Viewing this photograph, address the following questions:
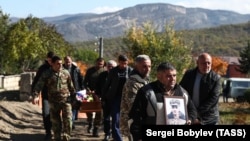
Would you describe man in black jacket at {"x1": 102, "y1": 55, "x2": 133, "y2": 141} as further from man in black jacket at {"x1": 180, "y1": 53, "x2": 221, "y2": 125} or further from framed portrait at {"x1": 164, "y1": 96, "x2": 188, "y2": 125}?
framed portrait at {"x1": 164, "y1": 96, "x2": 188, "y2": 125}

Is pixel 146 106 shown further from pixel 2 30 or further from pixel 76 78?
pixel 2 30

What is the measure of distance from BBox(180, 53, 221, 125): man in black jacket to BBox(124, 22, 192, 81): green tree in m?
18.7

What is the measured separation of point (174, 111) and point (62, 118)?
15.0ft

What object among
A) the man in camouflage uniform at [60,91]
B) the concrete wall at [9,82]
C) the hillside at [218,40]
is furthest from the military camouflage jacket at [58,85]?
the hillside at [218,40]

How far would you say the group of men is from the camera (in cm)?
600

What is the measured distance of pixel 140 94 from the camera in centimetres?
603

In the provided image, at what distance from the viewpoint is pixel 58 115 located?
10.4m

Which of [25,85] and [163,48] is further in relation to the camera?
[163,48]

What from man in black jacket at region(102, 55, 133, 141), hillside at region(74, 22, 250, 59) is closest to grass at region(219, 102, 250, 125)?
man in black jacket at region(102, 55, 133, 141)

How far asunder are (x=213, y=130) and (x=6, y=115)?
10.4 meters

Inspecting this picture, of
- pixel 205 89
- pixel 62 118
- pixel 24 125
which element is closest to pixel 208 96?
pixel 205 89

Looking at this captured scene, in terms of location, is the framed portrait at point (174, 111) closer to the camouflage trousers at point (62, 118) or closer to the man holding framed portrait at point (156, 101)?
the man holding framed portrait at point (156, 101)

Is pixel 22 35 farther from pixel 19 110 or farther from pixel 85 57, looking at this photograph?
pixel 85 57

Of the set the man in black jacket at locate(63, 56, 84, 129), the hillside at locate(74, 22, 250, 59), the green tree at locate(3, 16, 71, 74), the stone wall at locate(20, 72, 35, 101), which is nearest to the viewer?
the man in black jacket at locate(63, 56, 84, 129)
